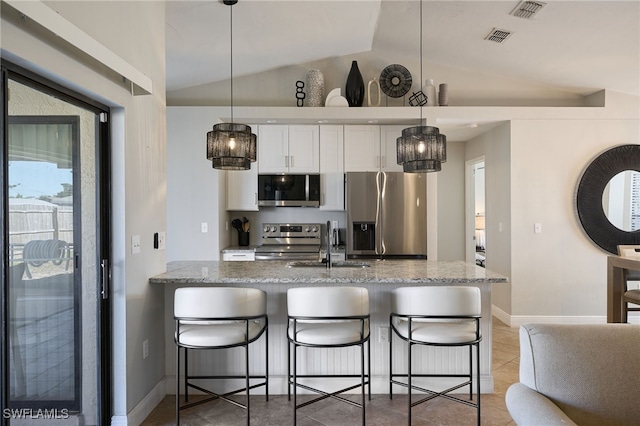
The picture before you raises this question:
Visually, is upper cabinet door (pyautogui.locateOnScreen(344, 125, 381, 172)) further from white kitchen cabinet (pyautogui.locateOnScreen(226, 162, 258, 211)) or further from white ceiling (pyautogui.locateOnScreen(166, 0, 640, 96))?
white kitchen cabinet (pyautogui.locateOnScreen(226, 162, 258, 211))

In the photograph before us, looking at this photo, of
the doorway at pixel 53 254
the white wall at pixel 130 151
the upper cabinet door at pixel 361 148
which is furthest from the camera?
the upper cabinet door at pixel 361 148

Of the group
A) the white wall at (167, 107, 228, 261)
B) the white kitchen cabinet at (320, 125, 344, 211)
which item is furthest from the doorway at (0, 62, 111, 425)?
the white kitchen cabinet at (320, 125, 344, 211)

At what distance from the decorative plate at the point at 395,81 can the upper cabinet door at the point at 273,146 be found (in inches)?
51.5

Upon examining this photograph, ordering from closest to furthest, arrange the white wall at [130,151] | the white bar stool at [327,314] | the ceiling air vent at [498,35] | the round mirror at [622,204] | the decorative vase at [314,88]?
the white wall at [130,151] → the white bar stool at [327,314] → the ceiling air vent at [498,35] → the round mirror at [622,204] → the decorative vase at [314,88]

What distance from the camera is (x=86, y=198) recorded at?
211 centimetres

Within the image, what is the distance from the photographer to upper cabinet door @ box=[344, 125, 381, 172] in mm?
4492

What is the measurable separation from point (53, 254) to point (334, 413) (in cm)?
192

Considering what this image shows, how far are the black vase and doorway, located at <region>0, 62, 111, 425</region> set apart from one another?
113 inches

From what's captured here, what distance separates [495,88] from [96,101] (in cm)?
425

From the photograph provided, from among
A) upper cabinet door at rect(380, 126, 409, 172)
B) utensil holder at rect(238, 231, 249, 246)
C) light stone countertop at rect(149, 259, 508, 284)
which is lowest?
light stone countertop at rect(149, 259, 508, 284)

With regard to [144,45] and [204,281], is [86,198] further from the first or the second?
[144,45]

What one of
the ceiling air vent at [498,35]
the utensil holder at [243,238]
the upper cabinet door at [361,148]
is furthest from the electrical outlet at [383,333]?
the ceiling air vent at [498,35]

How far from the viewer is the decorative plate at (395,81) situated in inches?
174

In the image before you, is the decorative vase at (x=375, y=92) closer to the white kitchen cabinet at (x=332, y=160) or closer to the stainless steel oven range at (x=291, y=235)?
the white kitchen cabinet at (x=332, y=160)
